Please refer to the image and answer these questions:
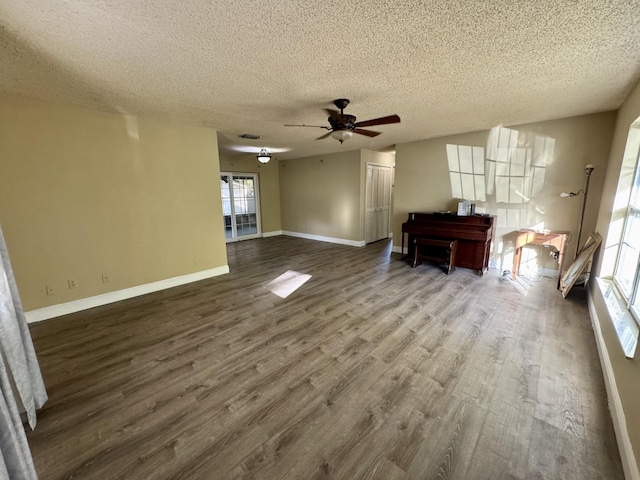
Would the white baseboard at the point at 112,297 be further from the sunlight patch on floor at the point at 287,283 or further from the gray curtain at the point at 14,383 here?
the gray curtain at the point at 14,383

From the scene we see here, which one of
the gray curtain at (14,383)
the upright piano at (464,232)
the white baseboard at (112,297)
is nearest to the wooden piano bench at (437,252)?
the upright piano at (464,232)

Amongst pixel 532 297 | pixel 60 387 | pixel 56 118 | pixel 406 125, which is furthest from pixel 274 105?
pixel 532 297

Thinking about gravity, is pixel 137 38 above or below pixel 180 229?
above

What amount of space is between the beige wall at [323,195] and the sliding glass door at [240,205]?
3.04 ft

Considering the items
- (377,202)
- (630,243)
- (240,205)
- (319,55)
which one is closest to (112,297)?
(319,55)

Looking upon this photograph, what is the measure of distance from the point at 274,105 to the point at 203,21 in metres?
1.56

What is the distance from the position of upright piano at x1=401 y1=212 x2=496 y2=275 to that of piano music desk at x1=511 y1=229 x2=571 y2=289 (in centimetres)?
40

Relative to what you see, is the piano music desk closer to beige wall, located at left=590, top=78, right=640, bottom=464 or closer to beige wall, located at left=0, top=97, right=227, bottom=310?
beige wall, located at left=590, top=78, right=640, bottom=464

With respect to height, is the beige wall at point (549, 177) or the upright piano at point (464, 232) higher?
the beige wall at point (549, 177)

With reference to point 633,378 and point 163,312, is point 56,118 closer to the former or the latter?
point 163,312

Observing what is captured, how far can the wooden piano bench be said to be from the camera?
14.6ft

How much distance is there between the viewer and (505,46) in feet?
6.35

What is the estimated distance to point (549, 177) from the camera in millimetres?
4047

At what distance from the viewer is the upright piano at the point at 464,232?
4281 millimetres
